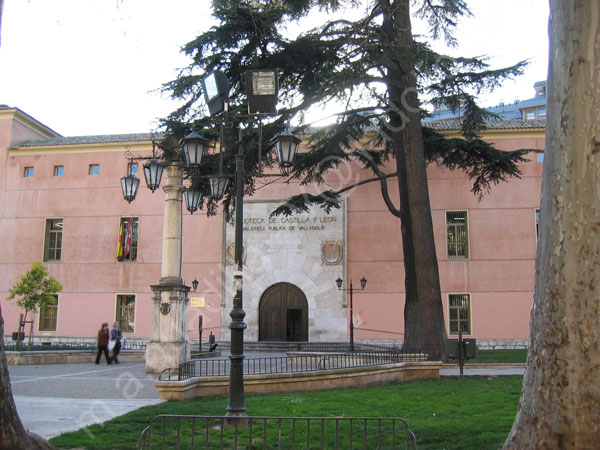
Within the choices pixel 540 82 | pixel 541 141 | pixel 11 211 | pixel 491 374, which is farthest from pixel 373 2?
pixel 540 82

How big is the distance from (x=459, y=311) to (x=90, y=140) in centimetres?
1912

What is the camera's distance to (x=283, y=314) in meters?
25.2

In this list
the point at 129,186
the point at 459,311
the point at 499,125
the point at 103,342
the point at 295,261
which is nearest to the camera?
the point at 129,186

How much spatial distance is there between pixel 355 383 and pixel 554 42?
8602 millimetres

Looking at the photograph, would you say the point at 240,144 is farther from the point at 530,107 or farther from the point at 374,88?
the point at 530,107

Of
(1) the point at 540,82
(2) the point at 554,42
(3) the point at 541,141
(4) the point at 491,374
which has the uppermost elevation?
(1) the point at 540,82

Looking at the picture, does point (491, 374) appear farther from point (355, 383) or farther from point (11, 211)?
point (11, 211)

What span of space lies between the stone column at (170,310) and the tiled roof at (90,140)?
45.7ft

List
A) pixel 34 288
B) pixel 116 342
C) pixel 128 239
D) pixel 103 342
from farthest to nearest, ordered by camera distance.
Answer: pixel 128 239 < pixel 34 288 < pixel 116 342 < pixel 103 342

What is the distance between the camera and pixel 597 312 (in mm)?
4453

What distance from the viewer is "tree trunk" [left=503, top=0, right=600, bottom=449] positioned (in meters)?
4.42

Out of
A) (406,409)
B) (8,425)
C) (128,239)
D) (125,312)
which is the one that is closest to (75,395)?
(406,409)

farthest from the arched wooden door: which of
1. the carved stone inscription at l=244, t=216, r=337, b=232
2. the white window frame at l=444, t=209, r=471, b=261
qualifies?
the white window frame at l=444, t=209, r=471, b=261

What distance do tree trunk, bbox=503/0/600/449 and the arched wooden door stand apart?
2056 cm
